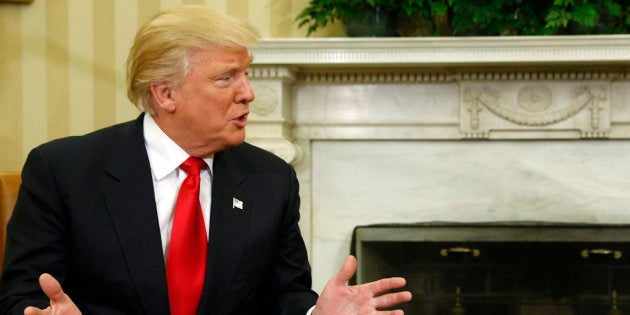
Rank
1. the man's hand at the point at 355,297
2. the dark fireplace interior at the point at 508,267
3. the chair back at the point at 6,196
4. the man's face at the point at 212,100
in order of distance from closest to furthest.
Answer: the man's hand at the point at 355,297, the man's face at the point at 212,100, the chair back at the point at 6,196, the dark fireplace interior at the point at 508,267

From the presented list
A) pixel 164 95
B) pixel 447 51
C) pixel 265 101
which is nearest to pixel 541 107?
pixel 447 51

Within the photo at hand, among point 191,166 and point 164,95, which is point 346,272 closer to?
point 191,166

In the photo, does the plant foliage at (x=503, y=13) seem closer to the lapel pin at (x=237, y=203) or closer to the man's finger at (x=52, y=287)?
the lapel pin at (x=237, y=203)

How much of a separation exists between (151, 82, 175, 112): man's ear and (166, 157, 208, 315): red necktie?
0.60 feet

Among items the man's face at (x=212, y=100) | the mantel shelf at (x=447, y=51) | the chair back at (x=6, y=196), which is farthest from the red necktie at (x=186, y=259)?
the mantel shelf at (x=447, y=51)

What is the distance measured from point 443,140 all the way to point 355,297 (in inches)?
82.2

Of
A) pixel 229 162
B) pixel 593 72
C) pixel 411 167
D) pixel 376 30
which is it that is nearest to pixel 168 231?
pixel 229 162

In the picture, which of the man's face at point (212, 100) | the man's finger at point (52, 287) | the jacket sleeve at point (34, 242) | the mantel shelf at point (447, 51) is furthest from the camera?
the mantel shelf at point (447, 51)

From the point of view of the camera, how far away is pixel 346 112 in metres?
3.68

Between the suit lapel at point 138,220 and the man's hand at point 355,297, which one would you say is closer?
the man's hand at point 355,297

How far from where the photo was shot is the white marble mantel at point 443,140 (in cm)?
354

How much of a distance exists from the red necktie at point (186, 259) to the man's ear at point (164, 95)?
0.60 feet

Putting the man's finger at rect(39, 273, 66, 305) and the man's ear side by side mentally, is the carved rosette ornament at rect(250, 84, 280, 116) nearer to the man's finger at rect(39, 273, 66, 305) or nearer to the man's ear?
the man's ear

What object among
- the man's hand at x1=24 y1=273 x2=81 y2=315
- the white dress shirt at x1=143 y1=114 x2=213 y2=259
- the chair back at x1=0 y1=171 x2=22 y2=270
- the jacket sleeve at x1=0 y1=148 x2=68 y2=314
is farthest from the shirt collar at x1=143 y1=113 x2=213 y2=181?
the chair back at x1=0 y1=171 x2=22 y2=270
